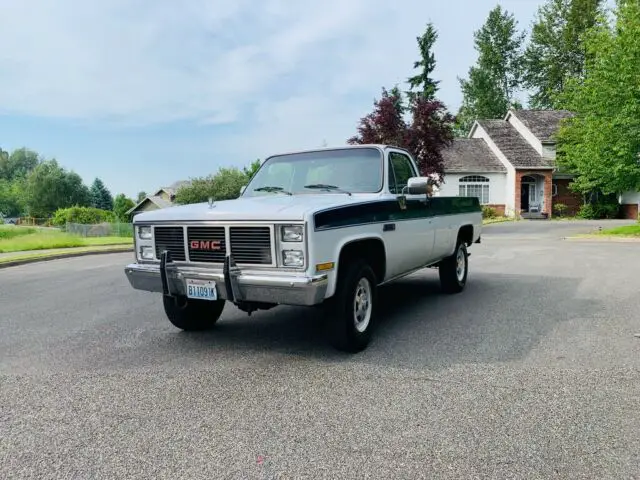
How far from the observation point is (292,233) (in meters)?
4.05

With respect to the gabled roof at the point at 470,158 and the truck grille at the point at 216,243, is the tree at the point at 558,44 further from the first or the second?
the truck grille at the point at 216,243

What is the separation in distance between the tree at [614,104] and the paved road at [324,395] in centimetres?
1462

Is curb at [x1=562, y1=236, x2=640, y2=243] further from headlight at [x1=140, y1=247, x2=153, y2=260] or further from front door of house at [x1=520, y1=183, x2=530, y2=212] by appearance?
front door of house at [x1=520, y1=183, x2=530, y2=212]

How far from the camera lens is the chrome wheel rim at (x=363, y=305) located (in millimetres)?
4641

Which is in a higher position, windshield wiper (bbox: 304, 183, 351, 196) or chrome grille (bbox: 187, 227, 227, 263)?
windshield wiper (bbox: 304, 183, 351, 196)

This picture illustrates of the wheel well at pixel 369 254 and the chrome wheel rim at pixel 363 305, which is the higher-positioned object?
the wheel well at pixel 369 254

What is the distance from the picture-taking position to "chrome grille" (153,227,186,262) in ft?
15.1

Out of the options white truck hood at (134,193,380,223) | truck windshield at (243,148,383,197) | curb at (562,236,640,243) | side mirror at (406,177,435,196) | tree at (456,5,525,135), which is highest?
tree at (456,5,525,135)

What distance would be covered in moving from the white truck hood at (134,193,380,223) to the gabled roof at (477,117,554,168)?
1251 inches

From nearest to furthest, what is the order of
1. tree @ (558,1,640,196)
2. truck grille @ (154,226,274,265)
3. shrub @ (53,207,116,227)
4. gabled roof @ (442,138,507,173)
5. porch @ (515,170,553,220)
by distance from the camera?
truck grille @ (154,226,274,265)
tree @ (558,1,640,196)
porch @ (515,170,553,220)
gabled roof @ (442,138,507,173)
shrub @ (53,207,116,227)

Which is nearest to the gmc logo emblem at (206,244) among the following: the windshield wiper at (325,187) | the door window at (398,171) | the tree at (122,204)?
the windshield wiper at (325,187)

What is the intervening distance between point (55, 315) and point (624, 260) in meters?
11.6

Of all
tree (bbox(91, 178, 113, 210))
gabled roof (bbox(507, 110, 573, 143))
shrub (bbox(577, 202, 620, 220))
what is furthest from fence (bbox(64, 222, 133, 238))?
tree (bbox(91, 178, 113, 210))

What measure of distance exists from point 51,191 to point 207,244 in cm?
7421
